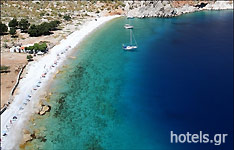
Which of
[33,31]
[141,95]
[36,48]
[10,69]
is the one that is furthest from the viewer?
[33,31]

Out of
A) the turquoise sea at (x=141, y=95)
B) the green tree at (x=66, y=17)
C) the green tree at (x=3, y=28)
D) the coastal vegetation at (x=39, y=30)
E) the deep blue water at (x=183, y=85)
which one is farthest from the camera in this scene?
the green tree at (x=66, y=17)

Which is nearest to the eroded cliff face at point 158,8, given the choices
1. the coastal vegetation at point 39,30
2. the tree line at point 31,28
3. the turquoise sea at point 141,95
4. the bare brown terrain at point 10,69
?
the turquoise sea at point 141,95

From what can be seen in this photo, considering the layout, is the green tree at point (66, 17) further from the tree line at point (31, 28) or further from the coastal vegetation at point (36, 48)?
the coastal vegetation at point (36, 48)

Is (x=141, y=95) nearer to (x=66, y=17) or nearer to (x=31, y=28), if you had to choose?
(x=31, y=28)

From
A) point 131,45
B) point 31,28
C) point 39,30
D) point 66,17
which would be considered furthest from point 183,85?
point 66,17

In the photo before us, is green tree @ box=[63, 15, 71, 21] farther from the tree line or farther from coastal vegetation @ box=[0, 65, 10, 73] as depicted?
coastal vegetation @ box=[0, 65, 10, 73]

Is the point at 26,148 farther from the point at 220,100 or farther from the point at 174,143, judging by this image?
the point at 220,100

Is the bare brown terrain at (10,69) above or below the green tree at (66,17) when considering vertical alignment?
below
